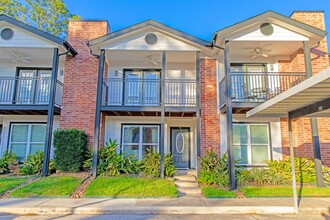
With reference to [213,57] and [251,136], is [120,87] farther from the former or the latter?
[251,136]

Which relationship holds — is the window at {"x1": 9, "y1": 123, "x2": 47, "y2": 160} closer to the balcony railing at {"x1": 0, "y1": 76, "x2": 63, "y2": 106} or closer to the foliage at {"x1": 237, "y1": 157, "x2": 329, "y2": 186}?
the balcony railing at {"x1": 0, "y1": 76, "x2": 63, "y2": 106}

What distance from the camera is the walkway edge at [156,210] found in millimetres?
6516

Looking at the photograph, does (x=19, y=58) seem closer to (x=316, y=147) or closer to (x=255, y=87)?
(x=255, y=87)

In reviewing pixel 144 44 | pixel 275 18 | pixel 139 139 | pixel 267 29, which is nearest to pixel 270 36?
pixel 267 29

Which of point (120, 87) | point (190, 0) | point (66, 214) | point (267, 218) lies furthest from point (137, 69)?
point (190, 0)

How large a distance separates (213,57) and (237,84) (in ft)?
5.71

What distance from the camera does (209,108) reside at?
1168 centimetres

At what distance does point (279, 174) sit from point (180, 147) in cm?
498

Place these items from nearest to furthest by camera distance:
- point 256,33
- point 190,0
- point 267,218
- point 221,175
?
1. point 267,218
2. point 221,175
3. point 256,33
4. point 190,0

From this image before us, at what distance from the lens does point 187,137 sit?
13.1 metres

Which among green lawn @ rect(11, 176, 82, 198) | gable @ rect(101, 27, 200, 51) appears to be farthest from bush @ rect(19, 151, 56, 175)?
gable @ rect(101, 27, 200, 51)

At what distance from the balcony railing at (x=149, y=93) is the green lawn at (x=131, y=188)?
14.1 ft

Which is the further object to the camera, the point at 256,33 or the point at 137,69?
the point at 137,69

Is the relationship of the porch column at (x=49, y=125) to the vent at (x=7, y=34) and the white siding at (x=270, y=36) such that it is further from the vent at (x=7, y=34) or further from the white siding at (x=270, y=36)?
the white siding at (x=270, y=36)
